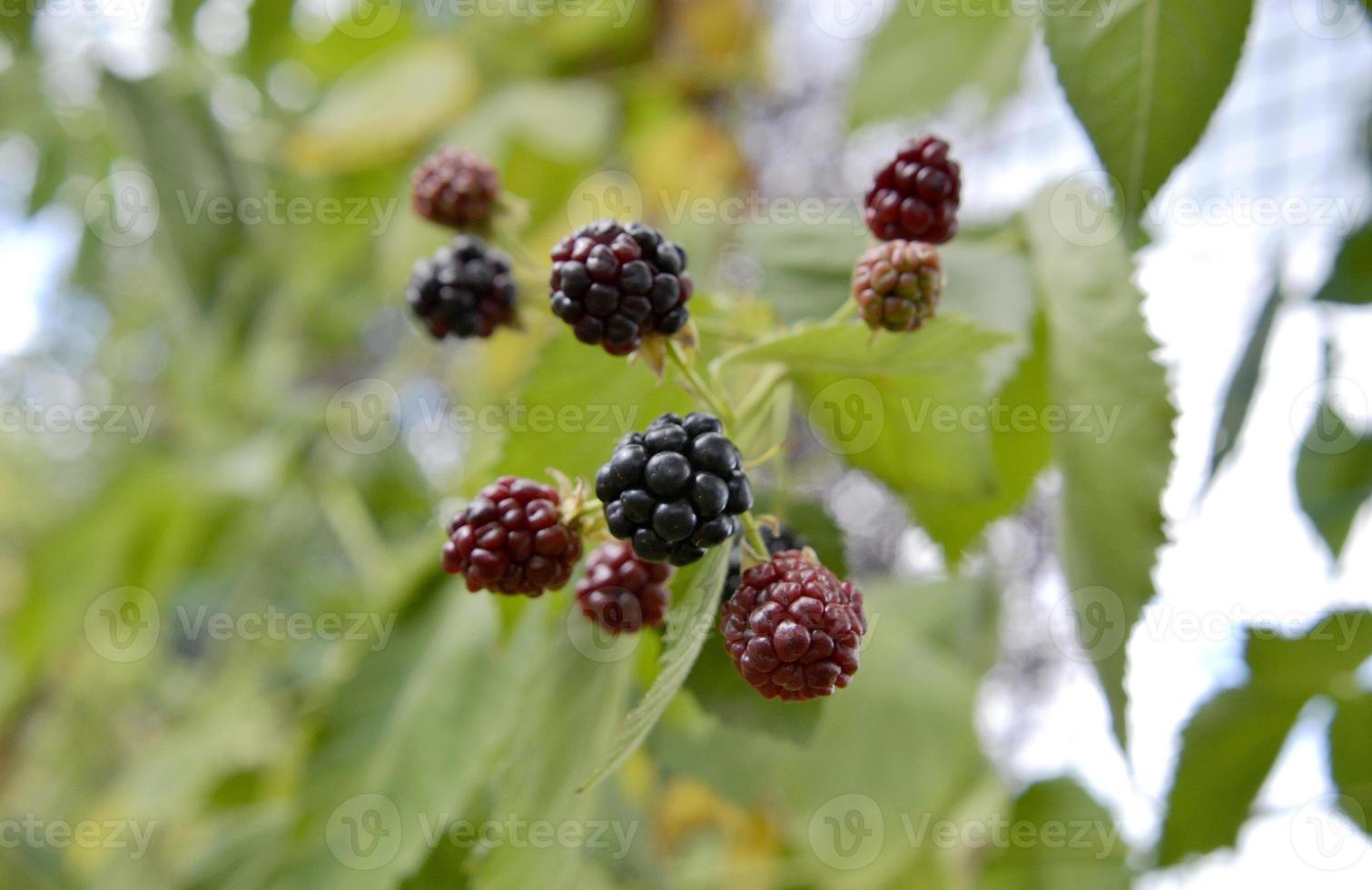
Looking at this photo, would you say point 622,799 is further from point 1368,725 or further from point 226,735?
point 226,735

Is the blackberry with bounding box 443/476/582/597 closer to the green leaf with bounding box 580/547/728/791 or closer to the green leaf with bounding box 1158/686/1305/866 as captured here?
the green leaf with bounding box 580/547/728/791

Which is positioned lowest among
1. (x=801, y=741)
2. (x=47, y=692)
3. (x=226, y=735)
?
Answer: (x=47, y=692)

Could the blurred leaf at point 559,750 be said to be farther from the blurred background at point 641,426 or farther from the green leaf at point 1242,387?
the green leaf at point 1242,387

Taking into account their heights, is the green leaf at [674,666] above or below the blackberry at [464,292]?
below

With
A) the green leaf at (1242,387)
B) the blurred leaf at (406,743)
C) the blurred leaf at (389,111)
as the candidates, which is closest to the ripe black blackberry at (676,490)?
the blurred leaf at (406,743)

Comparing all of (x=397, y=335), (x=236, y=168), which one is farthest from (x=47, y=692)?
(x=236, y=168)

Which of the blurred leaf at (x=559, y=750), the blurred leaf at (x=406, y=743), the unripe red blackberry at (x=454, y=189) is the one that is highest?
the unripe red blackberry at (x=454, y=189)
